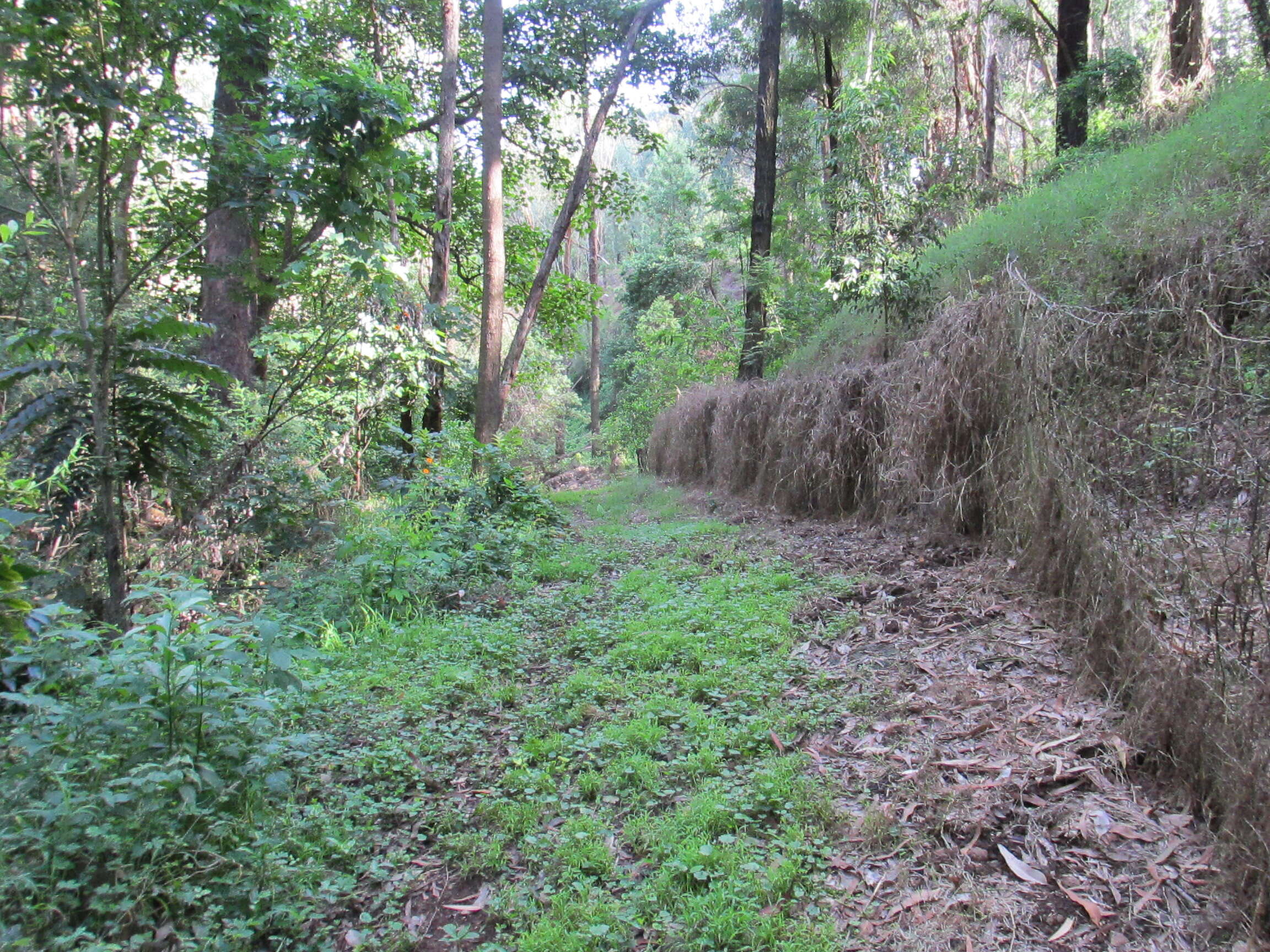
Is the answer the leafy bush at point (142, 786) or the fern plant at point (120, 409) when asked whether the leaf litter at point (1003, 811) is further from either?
the fern plant at point (120, 409)

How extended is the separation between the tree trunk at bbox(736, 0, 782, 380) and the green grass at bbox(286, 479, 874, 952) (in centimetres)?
765

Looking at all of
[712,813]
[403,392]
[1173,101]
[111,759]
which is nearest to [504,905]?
[712,813]

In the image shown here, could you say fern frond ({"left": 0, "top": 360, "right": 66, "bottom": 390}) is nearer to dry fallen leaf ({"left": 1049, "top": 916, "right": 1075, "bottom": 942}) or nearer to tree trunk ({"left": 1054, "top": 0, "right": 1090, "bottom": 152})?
dry fallen leaf ({"left": 1049, "top": 916, "right": 1075, "bottom": 942})

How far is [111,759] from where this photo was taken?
2041 mm

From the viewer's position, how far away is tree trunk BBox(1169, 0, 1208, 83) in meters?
7.89

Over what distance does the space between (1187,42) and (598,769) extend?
1077 centimetres

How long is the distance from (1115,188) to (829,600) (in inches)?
176

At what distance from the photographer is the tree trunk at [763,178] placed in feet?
37.8

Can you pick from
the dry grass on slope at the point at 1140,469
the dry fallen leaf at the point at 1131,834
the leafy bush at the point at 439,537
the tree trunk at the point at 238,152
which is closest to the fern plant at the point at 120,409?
the tree trunk at the point at 238,152

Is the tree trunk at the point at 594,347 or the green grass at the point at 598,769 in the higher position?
the tree trunk at the point at 594,347

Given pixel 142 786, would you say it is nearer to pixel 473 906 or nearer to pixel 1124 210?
pixel 473 906

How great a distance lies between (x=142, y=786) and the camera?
6.41 ft

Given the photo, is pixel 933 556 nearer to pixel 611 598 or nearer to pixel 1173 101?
pixel 611 598

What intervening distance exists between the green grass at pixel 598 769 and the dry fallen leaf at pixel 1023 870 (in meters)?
0.51
